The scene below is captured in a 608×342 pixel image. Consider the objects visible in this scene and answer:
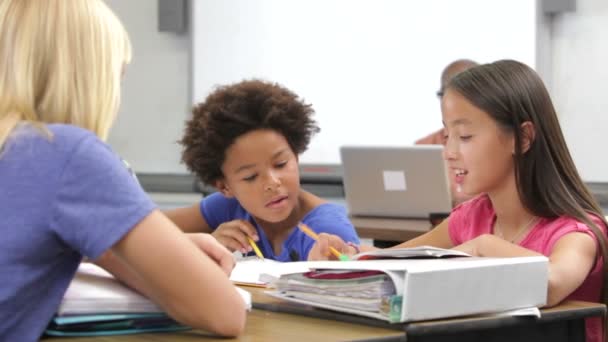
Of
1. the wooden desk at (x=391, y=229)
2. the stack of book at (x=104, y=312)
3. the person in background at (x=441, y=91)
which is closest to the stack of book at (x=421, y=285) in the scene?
the stack of book at (x=104, y=312)

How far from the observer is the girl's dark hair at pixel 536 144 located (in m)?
1.85

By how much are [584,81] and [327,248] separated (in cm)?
258

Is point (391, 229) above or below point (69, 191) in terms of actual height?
below

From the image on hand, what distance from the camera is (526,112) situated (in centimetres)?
188

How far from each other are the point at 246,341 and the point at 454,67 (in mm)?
3065

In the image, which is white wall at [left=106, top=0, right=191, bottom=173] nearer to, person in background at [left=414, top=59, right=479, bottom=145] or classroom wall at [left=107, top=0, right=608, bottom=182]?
classroom wall at [left=107, top=0, right=608, bottom=182]

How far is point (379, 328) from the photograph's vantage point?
4.32ft

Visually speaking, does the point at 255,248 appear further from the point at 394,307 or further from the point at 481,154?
the point at 394,307

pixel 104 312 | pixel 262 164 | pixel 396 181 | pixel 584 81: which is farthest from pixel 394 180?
pixel 104 312

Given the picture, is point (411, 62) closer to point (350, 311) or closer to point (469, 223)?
point (469, 223)

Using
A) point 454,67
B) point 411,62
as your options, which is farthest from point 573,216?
point 411,62

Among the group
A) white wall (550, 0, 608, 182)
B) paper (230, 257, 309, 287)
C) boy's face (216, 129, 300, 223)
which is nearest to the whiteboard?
white wall (550, 0, 608, 182)

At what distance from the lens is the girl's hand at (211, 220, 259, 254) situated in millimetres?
2266

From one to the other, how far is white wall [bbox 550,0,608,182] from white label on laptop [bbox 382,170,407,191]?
96 centimetres
